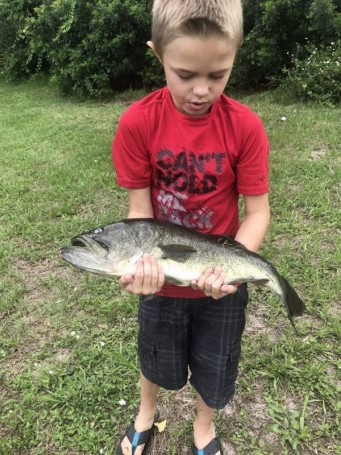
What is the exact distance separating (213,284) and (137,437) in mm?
1299

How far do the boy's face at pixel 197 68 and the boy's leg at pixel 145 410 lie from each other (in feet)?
5.26

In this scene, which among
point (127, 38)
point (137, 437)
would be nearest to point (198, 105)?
point (137, 437)

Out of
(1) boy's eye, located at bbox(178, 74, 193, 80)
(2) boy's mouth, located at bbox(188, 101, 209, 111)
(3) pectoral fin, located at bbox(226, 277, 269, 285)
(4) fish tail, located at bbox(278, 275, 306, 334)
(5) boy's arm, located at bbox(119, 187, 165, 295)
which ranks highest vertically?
(1) boy's eye, located at bbox(178, 74, 193, 80)

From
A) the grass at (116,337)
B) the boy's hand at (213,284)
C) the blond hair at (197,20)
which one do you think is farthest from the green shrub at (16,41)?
the boy's hand at (213,284)

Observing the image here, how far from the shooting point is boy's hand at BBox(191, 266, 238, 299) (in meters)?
1.90

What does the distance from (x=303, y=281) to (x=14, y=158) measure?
5349 millimetres

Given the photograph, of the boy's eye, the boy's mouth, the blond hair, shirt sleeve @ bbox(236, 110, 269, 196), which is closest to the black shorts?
shirt sleeve @ bbox(236, 110, 269, 196)

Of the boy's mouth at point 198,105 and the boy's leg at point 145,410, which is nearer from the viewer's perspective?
the boy's mouth at point 198,105

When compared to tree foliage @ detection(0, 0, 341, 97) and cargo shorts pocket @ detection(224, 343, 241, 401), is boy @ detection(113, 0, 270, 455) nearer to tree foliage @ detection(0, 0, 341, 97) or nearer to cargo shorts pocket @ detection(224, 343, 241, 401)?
cargo shorts pocket @ detection(224, 343, 241, 401)

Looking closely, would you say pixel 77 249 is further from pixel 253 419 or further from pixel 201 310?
pixel 253 419

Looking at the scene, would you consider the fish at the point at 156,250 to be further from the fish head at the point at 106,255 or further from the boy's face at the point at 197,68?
the boy's face at the point at 197,68

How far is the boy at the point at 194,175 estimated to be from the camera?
5.67 feet

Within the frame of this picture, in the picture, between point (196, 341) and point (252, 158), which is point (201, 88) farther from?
point (196, 341)

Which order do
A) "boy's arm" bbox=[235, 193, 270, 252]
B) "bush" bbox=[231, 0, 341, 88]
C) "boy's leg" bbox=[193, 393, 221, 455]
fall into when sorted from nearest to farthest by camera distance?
"boy's arm" bbox=[235, 193, 270, 252] → "boy's leg" bbox=[193, 393, 221, 455] → "bush" bbox=[231, 0, 341, 88]
